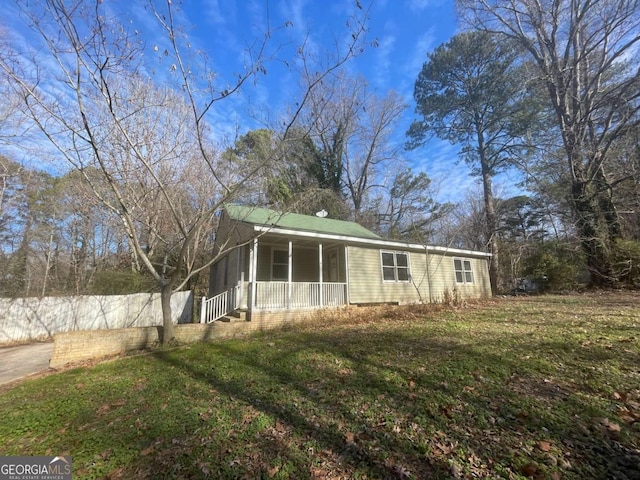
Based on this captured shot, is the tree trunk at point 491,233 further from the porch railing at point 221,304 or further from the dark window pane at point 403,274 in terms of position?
the porch railing at point 221,304

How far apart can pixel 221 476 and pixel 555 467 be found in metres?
2.94

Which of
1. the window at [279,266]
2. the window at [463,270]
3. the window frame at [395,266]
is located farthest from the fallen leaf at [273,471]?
the window at [463,270]

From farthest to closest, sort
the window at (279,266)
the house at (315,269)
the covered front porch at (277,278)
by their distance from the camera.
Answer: the window at (279,266)
the house at (315,269)
the covered front porch at (277,278)

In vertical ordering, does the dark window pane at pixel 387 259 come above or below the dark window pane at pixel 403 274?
above

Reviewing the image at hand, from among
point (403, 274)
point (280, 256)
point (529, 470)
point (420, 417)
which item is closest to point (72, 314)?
point (280, 256)

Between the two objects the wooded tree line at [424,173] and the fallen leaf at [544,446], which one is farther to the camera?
the wooded tree line at [424,173]

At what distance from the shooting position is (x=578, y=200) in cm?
1529

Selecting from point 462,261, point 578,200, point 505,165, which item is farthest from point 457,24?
point 462,261

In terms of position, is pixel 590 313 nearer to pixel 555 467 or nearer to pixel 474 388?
pixel 474 388

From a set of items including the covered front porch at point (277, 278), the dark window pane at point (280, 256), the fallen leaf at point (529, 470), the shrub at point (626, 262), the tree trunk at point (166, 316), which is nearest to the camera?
the fallen leaf at point (529, 470)

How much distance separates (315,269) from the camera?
13.1 metres

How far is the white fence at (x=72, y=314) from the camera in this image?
10352 mm

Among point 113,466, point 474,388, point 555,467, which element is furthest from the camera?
point 474,388

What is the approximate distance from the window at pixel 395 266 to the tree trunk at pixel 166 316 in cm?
827
